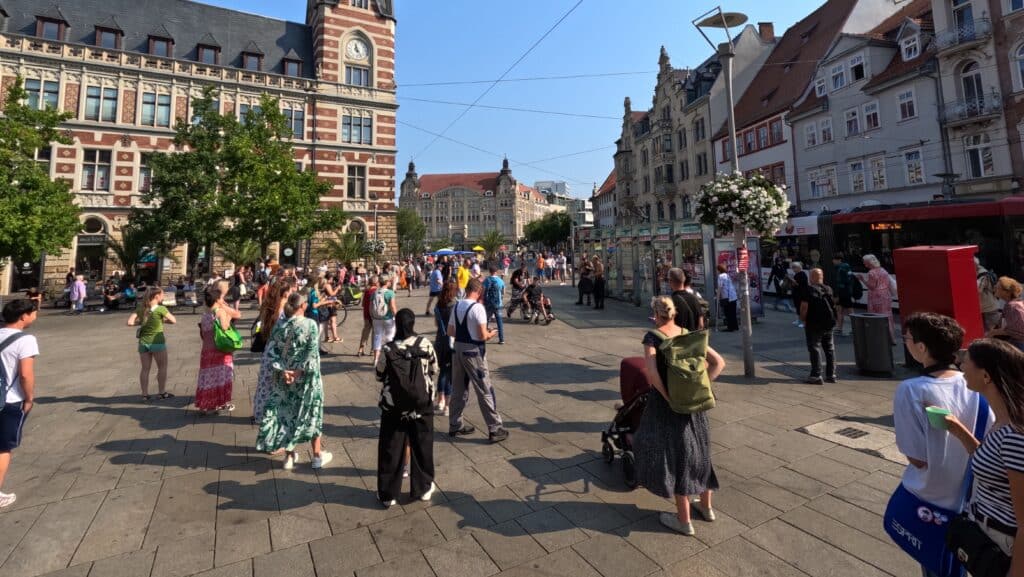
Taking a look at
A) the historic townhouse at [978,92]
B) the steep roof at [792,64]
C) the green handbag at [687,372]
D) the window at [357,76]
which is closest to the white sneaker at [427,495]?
the green handbag at [687,372]

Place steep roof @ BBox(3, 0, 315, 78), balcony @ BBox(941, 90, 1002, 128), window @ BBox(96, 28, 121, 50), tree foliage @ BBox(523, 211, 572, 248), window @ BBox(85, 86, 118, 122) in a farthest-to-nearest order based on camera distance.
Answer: tree foliage @ BBox(523, 211, 572, 248)
window @ BBox(96, 28, 121, 50)
steep roof @ BBox(3, 0, 315, 78)
window @ BBox(85, 86, 118, 122)
balcony @ BBox(941, 90, 1002, 128)

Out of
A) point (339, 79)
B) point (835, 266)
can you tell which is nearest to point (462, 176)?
point (339, 79)

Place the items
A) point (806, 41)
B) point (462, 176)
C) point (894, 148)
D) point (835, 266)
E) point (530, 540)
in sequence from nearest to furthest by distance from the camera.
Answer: point (530, 540) → point (835, 266) → point (894, 148) → point (806, 41) → point (462, 176)

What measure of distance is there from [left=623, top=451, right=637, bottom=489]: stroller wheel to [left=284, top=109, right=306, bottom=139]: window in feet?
118

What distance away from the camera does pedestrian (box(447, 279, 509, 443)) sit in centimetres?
501

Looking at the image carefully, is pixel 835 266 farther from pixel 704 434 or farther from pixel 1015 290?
pixel 704 434

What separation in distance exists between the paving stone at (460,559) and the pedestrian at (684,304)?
3.56 m

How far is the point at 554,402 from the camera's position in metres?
6.35

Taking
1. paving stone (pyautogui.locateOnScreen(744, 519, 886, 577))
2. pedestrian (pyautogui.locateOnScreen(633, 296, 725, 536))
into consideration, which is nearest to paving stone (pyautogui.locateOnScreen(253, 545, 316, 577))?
pedestrian (pyautogui.locateOnScreen(633, 296, 725, 536))

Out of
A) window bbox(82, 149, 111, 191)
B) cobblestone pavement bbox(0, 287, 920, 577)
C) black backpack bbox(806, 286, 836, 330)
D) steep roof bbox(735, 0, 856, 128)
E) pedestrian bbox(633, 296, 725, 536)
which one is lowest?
cobblestone pavement bbox(0, 287, 920, 577)

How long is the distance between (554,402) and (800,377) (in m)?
4.30

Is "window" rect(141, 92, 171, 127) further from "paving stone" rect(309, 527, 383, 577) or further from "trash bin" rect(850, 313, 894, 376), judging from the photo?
"trash bin" rect(850, 313, 894, 376)

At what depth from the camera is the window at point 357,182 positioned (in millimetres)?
34469

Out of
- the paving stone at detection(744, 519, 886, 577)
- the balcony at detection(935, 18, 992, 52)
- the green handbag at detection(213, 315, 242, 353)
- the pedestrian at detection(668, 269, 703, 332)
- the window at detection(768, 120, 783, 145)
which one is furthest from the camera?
the window at detection(768, 120, 783, 145)
